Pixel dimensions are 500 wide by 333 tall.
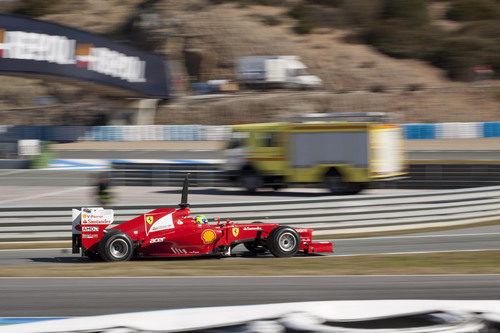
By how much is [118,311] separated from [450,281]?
13.3ft

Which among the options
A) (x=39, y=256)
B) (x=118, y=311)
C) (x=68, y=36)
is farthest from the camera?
(x=68, y=36)

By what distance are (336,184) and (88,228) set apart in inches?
412

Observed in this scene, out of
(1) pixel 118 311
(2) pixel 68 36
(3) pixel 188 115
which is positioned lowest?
(1) pixel 118 311

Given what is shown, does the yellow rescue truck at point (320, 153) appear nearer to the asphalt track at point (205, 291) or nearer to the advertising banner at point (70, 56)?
the asphalt track at point (205, 291)

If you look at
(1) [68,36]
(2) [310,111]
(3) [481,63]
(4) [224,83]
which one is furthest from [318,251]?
(3) [481,63]

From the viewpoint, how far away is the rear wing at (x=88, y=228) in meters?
11.2

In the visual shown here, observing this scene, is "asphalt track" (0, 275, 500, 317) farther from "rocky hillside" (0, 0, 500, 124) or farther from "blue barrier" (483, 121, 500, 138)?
"rocky hillside" (0, 0, 500, 124)

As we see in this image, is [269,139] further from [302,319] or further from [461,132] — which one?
[461,132]

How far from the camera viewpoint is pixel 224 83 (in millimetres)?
51969

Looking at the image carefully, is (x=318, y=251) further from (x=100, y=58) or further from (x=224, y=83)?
(x=224, y=83)

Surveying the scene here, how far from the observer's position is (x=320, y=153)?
20.3 meters

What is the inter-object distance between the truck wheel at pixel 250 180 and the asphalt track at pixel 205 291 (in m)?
12.1

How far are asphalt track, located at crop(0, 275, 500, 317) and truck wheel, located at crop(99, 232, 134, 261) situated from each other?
2.07 m

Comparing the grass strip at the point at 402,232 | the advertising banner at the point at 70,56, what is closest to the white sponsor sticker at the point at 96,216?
the grass strip at the point at 402,232
